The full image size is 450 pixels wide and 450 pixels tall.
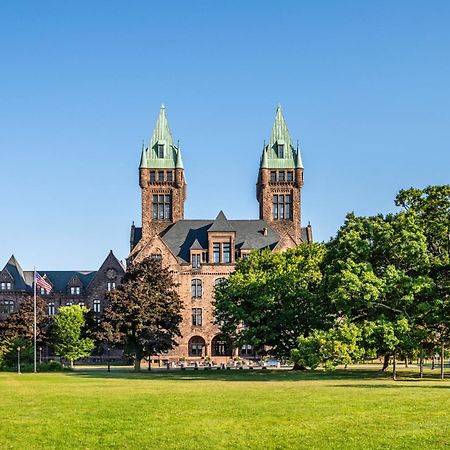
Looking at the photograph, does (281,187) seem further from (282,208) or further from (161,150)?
(161,150)

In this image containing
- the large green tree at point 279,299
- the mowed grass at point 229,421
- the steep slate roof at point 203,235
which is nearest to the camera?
the mowed grass at point 229,421

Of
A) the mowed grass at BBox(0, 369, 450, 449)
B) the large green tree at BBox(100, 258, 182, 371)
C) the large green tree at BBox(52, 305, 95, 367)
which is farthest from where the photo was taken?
the large green tree at BBox(52, 305, 95, 367)

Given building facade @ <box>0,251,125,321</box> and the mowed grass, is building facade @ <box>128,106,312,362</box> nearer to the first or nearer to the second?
building facade @ <box>0,251,125,321</box>

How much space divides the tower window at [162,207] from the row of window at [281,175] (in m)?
15.7

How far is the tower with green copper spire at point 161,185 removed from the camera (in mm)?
111688

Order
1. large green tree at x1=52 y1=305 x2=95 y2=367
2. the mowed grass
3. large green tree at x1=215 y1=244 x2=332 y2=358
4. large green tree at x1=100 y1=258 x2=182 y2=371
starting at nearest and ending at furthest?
the mowed grass
large green tree at x1=215 y1=244 x2=332 y2=358
large green tree at x1=100 y1=258 x2=182 y2=371
large green tree at x1=52 y1=305 x2=95 y2=367

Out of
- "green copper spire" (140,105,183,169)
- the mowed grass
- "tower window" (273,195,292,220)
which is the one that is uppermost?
"green copper spire" (140,105,183,169)

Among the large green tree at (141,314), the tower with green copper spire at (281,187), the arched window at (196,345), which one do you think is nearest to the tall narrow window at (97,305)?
the arched window at (196,345)

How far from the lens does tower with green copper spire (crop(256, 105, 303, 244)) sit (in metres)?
112

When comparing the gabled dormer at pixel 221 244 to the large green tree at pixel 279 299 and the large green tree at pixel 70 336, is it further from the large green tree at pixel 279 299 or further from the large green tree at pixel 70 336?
the large green tree at pixel 279 299

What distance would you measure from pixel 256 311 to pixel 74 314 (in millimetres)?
37103

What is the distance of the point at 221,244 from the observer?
104 metres

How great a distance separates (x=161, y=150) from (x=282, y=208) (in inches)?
807

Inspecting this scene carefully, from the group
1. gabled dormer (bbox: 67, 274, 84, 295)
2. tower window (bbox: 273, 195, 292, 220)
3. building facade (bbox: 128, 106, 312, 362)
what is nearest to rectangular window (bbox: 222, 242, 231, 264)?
building facade (bbox: 128, 106, 312, 362)
